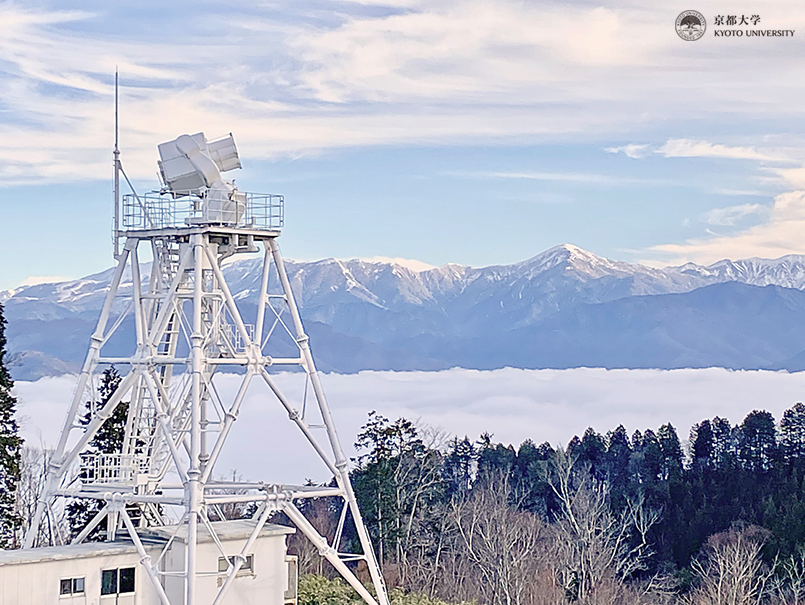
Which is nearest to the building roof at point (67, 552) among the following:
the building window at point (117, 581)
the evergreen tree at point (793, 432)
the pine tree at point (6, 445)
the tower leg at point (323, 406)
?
the building window at point (117, 581)

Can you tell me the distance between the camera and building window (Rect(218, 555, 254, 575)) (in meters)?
30.7

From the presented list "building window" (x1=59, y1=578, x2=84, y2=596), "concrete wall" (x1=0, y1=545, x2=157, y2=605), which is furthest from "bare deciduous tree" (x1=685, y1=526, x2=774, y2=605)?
→ "building window" (x1=59, y1=578, x2=84, y2=596)

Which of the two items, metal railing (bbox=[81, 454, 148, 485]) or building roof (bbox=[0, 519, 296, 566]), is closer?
building roof (bbox=[0, 519, 296, 566])

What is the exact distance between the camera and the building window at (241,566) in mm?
30656

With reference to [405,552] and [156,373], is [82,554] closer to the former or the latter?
[156,373]

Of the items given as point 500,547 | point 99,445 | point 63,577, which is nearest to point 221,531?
point 63,577

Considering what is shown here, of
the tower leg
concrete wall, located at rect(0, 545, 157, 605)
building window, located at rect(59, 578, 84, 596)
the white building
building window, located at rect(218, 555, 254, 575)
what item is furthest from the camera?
the tower leg

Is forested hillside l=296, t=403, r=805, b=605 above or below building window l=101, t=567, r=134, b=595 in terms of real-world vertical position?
below

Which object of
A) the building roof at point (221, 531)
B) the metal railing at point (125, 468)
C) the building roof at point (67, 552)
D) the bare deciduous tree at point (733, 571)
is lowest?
the bare deciduous tree at point (733, 571)

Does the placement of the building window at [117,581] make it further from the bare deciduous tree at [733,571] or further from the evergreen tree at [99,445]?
the bare deciduous tree at [733,571]

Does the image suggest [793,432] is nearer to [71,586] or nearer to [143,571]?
[143,571]

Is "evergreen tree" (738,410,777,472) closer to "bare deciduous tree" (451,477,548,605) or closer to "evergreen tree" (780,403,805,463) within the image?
"evergreen tree" (780,403,805,463)

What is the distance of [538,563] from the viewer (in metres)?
54.6

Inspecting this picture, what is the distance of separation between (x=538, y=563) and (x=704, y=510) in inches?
588
